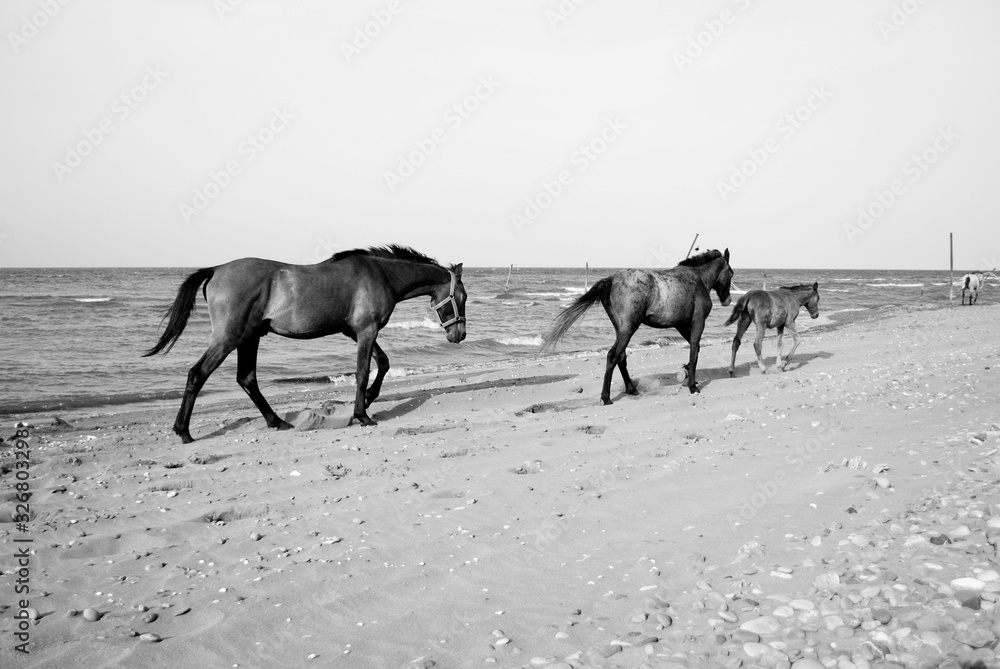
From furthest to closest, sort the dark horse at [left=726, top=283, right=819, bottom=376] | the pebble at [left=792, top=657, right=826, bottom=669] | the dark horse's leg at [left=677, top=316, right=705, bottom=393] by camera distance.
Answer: the dark horse at [left=726, top=283, right=819, bottom=376]
the dark horse's leg at [left=677, top=316, right=705, bottom=393]
the pebble at [left=792, top=657, right=826, bottom=669]

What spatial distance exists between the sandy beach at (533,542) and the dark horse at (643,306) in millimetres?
2008

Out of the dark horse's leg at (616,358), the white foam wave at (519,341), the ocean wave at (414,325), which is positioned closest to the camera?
the dark horse's leg at (616,358)

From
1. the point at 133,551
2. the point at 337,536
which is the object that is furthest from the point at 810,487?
the point at 133,551

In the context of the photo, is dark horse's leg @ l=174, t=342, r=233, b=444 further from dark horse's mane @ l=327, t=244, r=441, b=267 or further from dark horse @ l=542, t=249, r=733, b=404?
dark horse @ l=542, t=249, r=733, b=404

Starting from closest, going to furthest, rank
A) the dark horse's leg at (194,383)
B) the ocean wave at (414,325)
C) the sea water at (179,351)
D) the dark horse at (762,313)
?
the dark horse's leg at (194,383) < the dark horse at (762,313) < the sea water at (179,351) < the ocean wave at (414,325)

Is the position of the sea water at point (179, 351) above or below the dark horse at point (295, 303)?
below

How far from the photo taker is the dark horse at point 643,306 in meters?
10.2

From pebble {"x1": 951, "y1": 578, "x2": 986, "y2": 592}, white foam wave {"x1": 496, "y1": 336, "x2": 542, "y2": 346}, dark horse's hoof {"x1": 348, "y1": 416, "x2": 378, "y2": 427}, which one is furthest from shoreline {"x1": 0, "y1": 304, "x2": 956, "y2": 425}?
pebble {"x1": 951, "y1": 578, "x2": 986, "y2": 592}

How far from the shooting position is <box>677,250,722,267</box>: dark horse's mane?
1127 centimetres

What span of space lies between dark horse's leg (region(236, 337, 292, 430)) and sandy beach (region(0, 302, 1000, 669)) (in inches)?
17.5

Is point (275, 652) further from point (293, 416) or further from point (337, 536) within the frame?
point (293, 416)

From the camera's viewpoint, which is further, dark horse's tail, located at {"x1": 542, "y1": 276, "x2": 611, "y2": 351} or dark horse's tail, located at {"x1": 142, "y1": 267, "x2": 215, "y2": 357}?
dark horse's tail, located at {"x1": 542, "y1": 276, "x2": 611, "y2": 351}

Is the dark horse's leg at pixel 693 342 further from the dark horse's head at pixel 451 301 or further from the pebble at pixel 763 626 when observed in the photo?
the pebble at pixel 763 626

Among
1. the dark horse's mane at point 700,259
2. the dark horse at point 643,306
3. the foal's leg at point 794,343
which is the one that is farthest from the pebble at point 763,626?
the foal's leg at point 794,343
